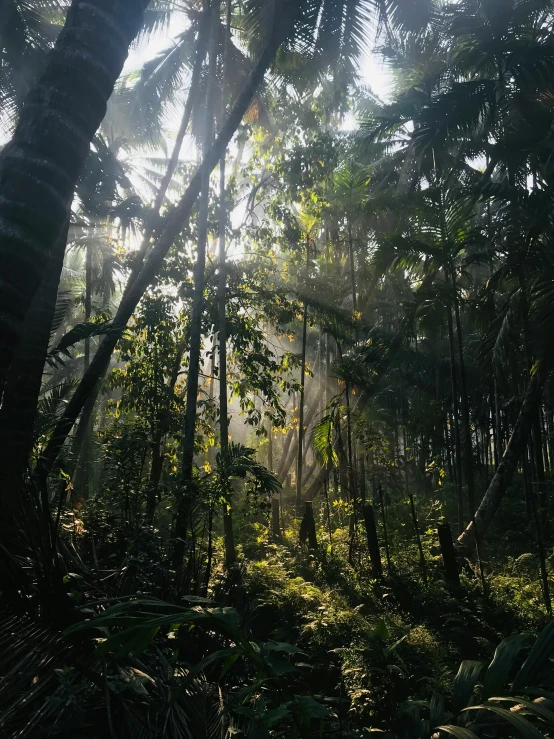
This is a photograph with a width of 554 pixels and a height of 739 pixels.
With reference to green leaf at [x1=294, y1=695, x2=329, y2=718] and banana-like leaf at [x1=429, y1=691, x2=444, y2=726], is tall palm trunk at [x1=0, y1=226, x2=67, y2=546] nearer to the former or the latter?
green leaf at [x1=294, y1=695, x2=329, y2=718]

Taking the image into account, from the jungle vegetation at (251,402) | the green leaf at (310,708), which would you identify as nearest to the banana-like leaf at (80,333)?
the jungle vegetation at (251,402)

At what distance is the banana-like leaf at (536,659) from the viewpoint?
151 centimetres

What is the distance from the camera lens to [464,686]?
160cm

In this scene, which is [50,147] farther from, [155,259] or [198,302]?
[198,302]

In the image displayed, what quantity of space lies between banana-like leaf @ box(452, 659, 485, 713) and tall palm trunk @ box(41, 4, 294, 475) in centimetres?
369

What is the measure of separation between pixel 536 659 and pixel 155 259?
5951 mm

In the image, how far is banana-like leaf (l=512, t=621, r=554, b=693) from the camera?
1.51m

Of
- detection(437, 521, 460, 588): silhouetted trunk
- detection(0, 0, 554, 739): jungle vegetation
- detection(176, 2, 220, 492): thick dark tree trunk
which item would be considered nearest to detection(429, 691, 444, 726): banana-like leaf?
detection(0, 0, 554, 739): jungle vegetation

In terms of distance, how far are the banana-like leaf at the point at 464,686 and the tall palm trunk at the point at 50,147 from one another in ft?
6.54

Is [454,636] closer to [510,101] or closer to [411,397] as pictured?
[510,101]

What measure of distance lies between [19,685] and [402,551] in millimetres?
7680

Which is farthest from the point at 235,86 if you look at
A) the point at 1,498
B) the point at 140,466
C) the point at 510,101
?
the point at 1,498

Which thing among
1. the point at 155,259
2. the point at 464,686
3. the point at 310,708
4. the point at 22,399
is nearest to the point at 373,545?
the point at 155,259

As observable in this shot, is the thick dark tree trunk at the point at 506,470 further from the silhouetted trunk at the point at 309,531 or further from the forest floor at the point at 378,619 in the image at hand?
the silhouetted trunk at the point at 309,531
